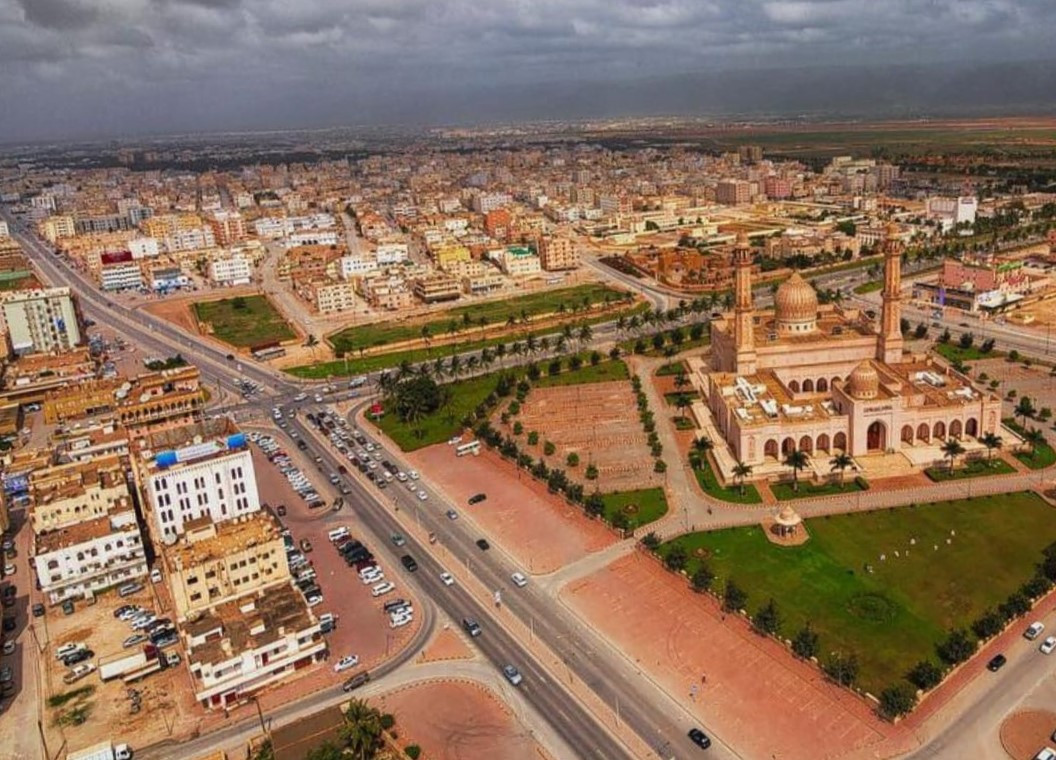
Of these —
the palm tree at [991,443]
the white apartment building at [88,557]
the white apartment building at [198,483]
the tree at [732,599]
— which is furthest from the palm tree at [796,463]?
the white apartment building at [88,557]

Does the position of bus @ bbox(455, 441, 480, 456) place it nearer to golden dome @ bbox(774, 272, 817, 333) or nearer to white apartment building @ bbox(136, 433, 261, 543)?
white apartment building @ bbox(136, 433, 261, 543)

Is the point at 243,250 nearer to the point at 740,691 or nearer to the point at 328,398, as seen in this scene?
the point at 328,398

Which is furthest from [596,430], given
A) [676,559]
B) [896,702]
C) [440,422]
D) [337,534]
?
[896,702]

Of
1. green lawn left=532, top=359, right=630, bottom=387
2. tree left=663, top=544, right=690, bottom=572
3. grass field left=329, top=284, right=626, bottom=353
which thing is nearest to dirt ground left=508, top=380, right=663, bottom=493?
green lawn left=532, top=359, right=630, bottom=387

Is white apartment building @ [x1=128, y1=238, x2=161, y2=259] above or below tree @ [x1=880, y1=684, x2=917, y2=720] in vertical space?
above

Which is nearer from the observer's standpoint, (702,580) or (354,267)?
(702,580)

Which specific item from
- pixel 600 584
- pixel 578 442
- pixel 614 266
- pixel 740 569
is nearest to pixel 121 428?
pixel 578 442

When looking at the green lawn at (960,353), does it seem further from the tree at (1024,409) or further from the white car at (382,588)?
the white car at (382,588)

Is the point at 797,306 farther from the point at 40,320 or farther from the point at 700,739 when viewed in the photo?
the point at 40,320
